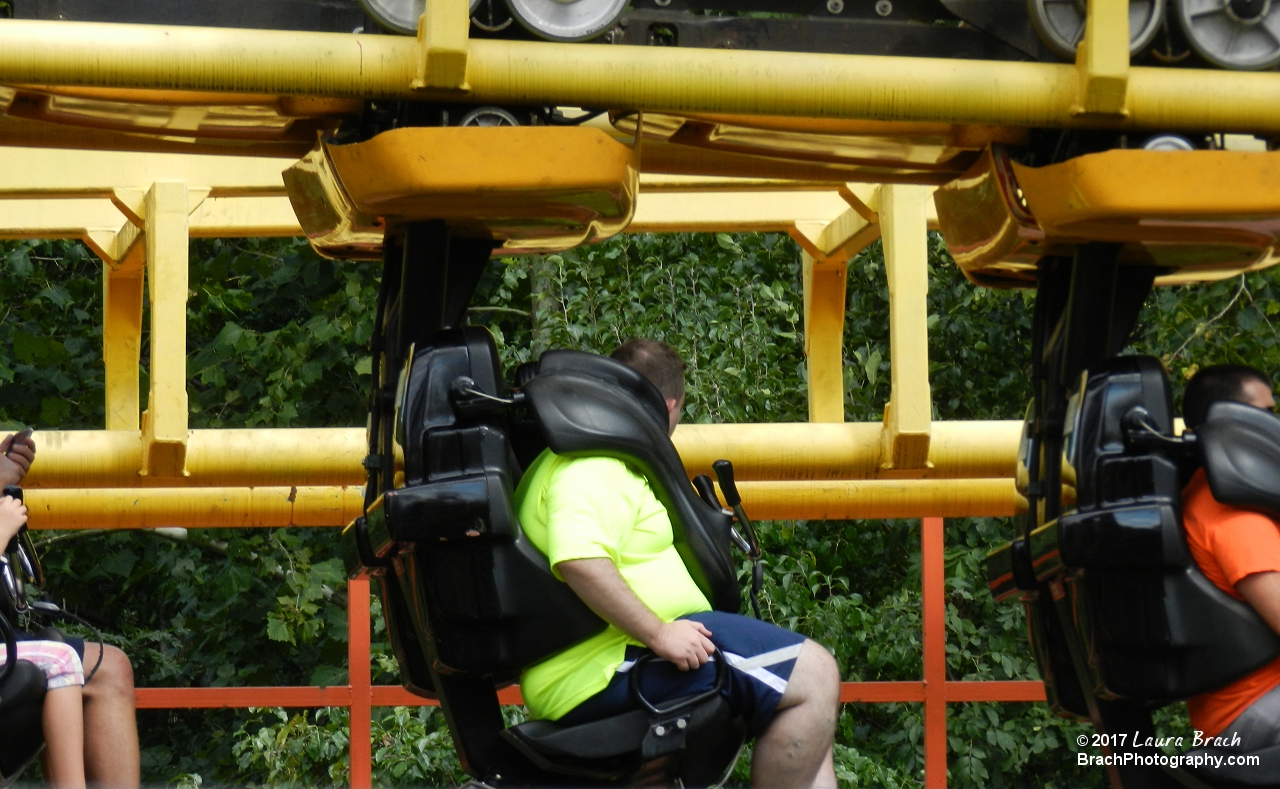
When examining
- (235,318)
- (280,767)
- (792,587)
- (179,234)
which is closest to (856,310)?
(792,587)

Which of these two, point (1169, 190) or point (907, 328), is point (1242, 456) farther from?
point (907, 328)

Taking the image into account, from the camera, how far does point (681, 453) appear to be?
4750mm

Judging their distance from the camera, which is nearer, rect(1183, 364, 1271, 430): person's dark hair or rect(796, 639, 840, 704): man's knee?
rect(796, 639, 840, 704): man's knee

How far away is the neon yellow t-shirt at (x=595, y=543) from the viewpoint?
327 cm

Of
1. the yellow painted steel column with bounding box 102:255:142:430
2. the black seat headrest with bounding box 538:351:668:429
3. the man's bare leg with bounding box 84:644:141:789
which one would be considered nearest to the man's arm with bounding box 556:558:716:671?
the black seat headrest with bounding box 538:351:668:429

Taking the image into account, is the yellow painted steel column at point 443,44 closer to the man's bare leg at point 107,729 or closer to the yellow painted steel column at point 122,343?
the man's bare leg at point 107,729

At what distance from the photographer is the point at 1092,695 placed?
3463mm

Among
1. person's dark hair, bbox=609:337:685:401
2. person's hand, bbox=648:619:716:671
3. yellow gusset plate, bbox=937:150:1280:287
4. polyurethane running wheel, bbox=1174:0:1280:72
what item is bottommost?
person's hand, bbox=648:619:716:671

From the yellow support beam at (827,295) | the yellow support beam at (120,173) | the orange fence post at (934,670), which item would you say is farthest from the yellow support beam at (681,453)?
the yellow support beam at (120,173)

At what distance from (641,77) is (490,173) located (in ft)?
1.04

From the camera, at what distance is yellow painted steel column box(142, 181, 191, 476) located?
15.2ft

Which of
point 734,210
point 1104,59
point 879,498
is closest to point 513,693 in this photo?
point 879,498

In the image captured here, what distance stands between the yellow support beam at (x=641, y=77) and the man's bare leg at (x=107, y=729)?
1.51 m

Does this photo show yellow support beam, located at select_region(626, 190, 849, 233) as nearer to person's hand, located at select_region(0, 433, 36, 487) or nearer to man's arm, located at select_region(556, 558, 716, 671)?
person's hand, located at select_region(0, 433, 36, 487)
